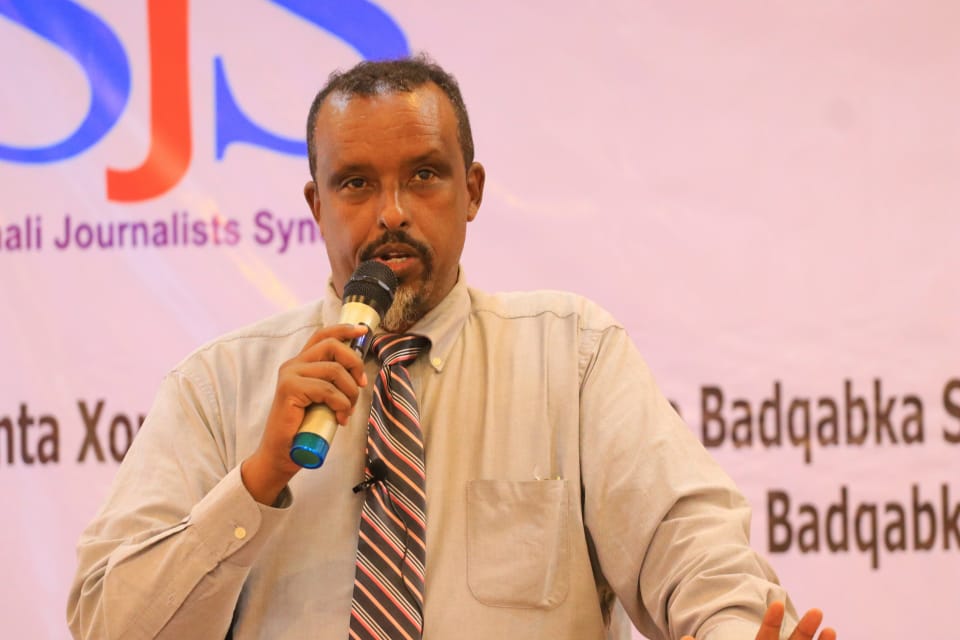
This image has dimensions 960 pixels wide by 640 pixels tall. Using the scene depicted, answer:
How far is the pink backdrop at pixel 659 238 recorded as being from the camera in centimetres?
264

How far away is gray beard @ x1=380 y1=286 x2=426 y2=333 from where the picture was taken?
5.68ft

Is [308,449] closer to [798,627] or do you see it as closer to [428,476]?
[428,476]

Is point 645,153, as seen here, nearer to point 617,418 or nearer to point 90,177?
point 617,418

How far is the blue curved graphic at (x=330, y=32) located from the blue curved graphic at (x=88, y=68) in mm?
245

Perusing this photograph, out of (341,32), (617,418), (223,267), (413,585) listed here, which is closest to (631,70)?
(341,32)

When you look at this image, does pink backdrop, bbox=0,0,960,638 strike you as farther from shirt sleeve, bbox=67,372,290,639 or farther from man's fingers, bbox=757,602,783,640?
man's fingers, bbox=757,602,783,640

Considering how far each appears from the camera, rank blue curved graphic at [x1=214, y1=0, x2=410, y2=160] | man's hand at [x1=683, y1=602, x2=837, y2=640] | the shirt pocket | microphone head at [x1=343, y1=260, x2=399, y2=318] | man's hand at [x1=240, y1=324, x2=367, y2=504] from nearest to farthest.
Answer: man's hand at [x1=683, y1=602, x2=837, y2=640], man's hand at [x1=240, y1=324, x2=367, y2=504], microphone head at [x1=343, y1=260, x2=399, y2=318], the shirt pocket, blue curved graphic at [x1=214, y1=0, x2=410, y2=160]

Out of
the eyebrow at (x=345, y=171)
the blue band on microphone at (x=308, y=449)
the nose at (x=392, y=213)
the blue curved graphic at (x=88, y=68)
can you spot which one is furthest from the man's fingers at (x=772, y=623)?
the blue curved graphic at (x=88, y=68)

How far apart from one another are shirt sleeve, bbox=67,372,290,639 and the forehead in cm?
51

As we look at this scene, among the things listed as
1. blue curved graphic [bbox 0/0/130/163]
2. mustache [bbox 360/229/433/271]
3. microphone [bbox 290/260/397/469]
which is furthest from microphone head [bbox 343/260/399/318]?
blue curved graphic [bbox 0/0/130/163]

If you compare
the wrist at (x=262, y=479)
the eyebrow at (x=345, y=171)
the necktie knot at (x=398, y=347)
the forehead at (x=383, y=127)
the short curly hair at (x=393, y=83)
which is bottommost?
the wrist at (x=262, y=479)

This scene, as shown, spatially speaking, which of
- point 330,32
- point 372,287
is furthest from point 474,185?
point 330,32

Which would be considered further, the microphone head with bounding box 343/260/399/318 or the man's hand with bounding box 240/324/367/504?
the microphone head with bounding box 343/260/399/318

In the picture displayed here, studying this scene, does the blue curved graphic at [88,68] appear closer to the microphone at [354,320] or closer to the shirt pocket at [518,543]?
the microphone at [354,320]
